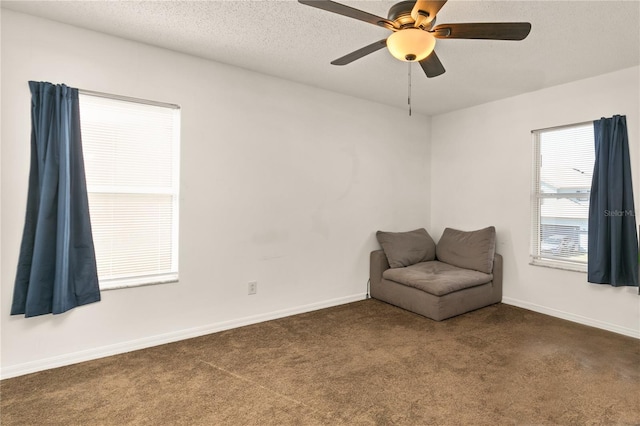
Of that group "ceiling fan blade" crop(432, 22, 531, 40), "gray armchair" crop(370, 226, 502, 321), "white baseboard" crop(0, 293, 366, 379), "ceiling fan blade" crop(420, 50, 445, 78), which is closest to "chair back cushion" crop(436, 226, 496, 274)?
"gray armchair" crop(370, 226, 502, 321)

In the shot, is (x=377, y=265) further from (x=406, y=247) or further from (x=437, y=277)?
(x=437, y=277)

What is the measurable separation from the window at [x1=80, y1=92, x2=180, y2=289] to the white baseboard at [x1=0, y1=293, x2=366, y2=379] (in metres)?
0.48

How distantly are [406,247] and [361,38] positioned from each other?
2545 mm

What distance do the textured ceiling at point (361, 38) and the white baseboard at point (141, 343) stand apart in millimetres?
2432

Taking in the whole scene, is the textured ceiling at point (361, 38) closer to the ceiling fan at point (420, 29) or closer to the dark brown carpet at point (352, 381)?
the ceiling fan at point (420, 29)

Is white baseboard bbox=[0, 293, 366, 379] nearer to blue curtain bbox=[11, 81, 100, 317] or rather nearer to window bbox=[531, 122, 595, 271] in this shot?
blue curtain bbox=[11, 81, 100, 317]

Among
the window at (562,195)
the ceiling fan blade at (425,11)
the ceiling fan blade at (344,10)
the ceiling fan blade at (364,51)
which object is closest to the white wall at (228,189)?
the ceiling fan blade at (364,51)

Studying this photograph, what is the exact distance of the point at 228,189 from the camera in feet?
10.9

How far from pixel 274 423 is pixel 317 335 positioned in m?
1.29

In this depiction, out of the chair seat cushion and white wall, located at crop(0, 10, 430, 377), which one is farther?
the chair seat cushion

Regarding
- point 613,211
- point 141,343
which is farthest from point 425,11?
point 141,343

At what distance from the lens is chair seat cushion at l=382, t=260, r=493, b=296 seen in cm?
361

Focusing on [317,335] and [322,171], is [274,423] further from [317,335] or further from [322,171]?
[322,171]

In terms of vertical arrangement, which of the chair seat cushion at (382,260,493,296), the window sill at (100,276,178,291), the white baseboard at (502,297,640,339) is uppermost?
the window sill at (100,276,178,291)
